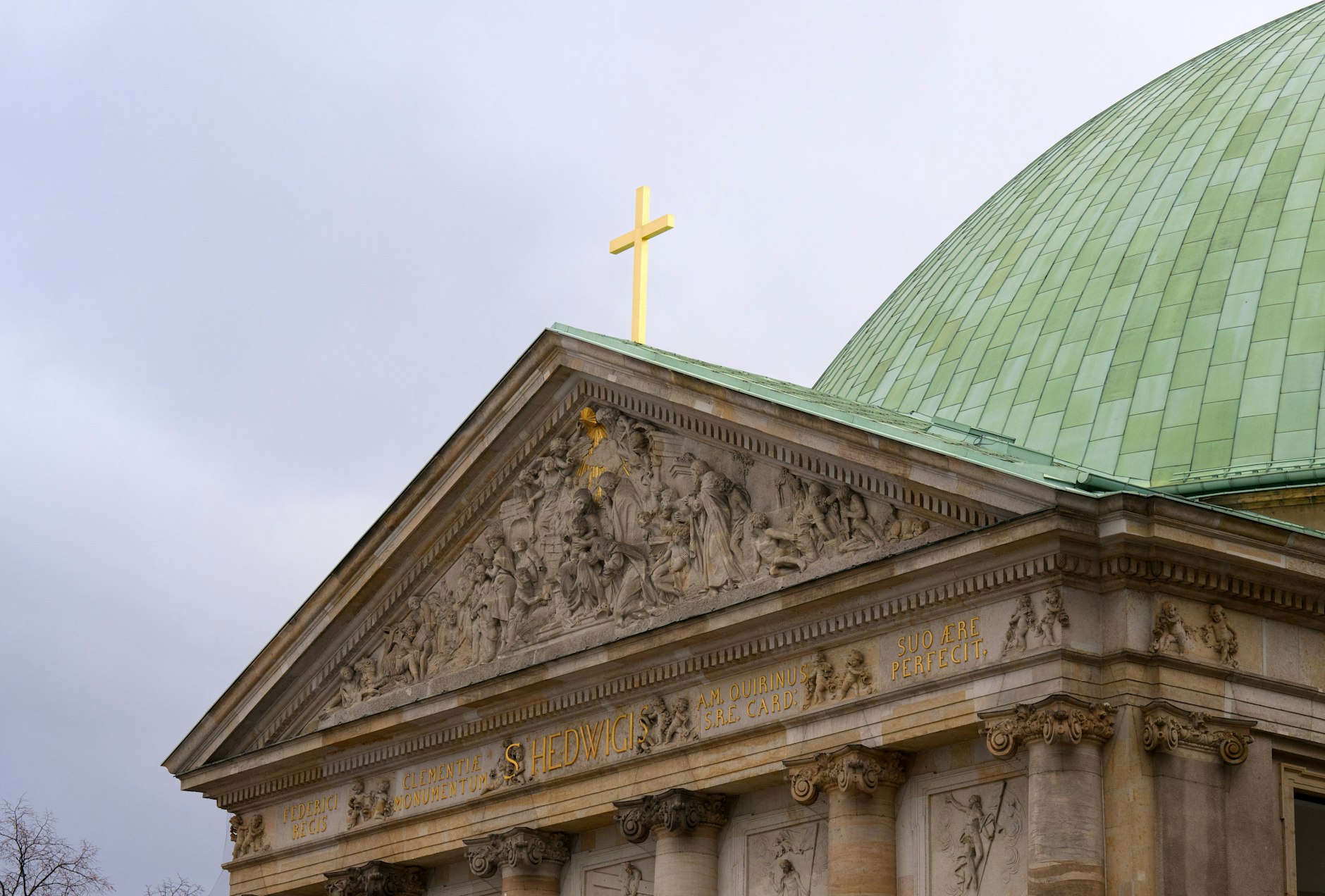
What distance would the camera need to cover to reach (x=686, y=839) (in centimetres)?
2419

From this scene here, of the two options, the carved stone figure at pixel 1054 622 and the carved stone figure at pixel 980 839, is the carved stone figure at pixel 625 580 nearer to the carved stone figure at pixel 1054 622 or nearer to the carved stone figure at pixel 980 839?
the carved stone figure at pixel 980 839

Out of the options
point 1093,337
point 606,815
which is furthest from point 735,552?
point 1093,337

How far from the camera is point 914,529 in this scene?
72.8 ft

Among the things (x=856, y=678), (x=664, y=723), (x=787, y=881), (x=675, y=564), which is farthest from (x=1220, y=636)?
(x=664, y=723)

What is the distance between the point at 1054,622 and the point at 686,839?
5.46 meters

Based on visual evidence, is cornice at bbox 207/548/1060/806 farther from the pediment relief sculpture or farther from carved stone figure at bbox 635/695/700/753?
the pediment relief sculpture

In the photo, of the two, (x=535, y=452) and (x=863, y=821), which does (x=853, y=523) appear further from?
(x=535, y=452)

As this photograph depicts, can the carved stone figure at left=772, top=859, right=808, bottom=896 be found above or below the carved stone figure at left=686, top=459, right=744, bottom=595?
below

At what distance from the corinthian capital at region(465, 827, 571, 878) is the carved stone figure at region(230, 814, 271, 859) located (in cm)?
525

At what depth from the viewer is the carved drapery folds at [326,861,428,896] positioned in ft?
91.8

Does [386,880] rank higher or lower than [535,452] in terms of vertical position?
lower

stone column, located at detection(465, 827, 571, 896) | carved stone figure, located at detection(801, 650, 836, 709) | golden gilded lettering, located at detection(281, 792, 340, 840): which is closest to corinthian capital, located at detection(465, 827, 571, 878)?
stone column, located at detection(465, 827, 571, 896)

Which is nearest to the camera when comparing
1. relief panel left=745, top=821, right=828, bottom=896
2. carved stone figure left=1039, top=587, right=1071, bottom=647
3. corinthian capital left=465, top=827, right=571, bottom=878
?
carved stone figure left=1039, top=587, right=1071, bottom=647

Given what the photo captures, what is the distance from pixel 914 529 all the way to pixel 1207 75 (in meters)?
13.1
